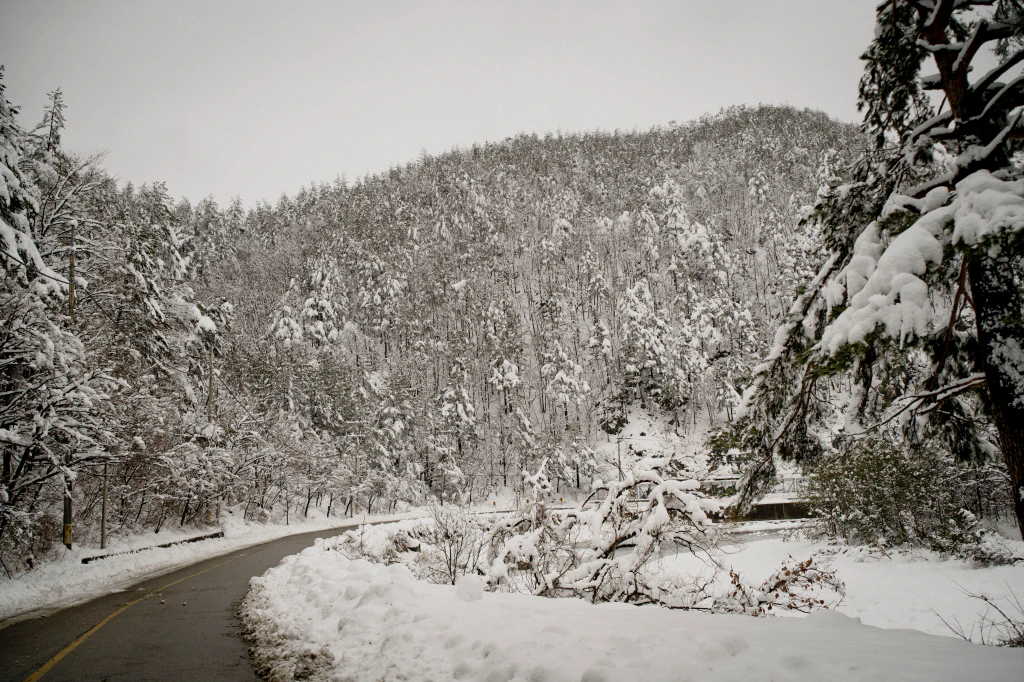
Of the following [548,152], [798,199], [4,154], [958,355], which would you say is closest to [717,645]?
[958,355]

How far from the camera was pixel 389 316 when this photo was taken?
6844 cm

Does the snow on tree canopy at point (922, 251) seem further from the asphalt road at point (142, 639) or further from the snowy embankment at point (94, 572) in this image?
the snowy embankment at point (94, 572)

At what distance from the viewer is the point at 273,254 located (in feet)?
271

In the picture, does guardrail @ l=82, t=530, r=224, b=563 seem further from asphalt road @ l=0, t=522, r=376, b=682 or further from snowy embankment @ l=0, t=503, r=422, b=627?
asphalt road @ l=0, t=522, r=376, b=682

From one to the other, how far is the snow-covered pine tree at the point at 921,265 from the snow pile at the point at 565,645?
7.76 ft

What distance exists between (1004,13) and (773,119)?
5127 inches

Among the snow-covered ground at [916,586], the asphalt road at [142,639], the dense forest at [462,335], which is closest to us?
the asphalt road at [142,639]

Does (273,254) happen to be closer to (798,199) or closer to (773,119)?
(798,199)

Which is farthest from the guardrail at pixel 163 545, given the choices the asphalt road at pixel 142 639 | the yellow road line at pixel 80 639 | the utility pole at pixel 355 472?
the utility pole at pixel 355 472

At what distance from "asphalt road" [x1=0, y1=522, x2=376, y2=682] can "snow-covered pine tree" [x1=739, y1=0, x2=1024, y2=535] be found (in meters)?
7.15

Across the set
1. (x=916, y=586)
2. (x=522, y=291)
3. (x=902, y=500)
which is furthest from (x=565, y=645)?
(x=522, y=291)

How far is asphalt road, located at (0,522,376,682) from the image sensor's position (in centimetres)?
595

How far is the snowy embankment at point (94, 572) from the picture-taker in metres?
10.4

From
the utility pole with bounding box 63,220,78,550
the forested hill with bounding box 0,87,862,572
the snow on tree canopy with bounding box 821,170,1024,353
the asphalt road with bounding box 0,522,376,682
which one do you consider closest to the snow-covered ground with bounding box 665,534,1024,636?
the snow on tree canopy with bounding box 821,170,1024,353
